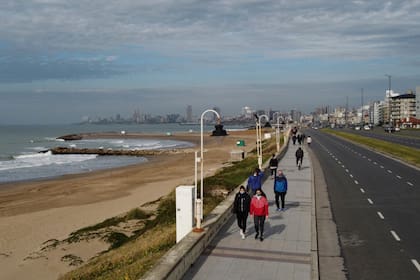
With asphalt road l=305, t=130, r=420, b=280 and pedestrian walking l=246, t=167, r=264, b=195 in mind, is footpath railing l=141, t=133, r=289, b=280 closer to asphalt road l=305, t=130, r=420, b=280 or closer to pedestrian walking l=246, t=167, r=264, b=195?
pedestrian walking l=246, t=167, r=264, b=195

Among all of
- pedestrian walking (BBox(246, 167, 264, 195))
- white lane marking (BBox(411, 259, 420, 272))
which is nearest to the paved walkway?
pedestrian walking (BBox(246, 167, 264, 195))

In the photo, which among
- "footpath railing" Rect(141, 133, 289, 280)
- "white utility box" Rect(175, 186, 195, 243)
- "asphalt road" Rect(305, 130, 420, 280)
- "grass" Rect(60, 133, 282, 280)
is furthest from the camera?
"white utility box" Rect(175, 186, 195, 243)

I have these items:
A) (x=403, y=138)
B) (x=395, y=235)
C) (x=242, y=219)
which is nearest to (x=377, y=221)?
(x=395, y=235)

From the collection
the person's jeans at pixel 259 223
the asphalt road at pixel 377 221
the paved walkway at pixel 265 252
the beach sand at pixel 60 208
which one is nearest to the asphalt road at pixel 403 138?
the beach sand at pixel 60 208

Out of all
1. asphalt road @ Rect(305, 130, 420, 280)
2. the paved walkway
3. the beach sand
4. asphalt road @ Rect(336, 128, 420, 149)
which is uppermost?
the paved walkway

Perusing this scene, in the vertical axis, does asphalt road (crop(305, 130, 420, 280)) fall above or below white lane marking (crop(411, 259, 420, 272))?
below

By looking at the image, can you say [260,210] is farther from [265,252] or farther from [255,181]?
[255,181]

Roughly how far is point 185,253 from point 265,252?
2.66 metres

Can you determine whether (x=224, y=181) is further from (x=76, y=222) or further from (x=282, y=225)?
(x=282, y=225)

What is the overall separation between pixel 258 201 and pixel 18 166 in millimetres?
53520

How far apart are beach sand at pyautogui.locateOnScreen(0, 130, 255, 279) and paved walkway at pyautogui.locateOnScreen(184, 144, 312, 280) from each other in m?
6.35

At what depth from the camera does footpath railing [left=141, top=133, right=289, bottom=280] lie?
9.48 metres

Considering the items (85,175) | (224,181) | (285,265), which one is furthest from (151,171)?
→ (285,265)

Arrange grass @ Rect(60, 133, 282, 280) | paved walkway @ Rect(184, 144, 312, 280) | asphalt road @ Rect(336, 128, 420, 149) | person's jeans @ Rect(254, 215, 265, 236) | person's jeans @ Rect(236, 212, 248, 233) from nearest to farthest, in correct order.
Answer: paved walkway @ Rect(184, 144, 312, 280), grass @ Rect(60, 133, 282, 280), person's jeans @ Rect(254, 215, 265, 236), person's jeans @ Rect(236, 212, 248, 233), asphalt road @ Rect(336, 128, 420, 149)
